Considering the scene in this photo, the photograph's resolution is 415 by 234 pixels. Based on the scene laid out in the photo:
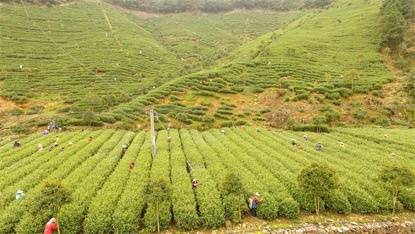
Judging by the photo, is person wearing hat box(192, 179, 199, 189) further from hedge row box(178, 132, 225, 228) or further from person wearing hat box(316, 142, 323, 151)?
person wearing hat box(316, 142, 323, 151)

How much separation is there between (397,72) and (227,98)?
108 feet

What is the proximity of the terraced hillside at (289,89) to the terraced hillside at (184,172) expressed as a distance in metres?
8.09

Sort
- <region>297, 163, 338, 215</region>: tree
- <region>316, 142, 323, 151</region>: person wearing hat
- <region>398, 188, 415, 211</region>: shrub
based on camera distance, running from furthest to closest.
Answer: <region>316, 142, 323, 151</region>: person wearing hat, <region>398, 188, 415, 211</region>: shrub, <region>297, 163, 338, 215</region>: tree

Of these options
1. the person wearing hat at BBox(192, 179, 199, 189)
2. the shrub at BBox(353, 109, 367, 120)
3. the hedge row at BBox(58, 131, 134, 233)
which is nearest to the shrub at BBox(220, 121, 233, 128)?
the hedge row at BBox(58, 131, 134, 233)

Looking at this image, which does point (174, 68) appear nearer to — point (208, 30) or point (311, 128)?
point (208, 30)

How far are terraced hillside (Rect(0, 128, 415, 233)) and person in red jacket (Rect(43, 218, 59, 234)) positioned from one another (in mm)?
466

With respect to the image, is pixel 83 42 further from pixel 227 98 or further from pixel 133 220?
pixel 133 220

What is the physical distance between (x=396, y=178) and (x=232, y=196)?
10025mm

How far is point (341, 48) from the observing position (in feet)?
238

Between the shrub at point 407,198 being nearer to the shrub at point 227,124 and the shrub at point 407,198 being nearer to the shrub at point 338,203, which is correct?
the shrub at point 338,203

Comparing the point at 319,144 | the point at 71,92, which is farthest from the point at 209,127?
the point at 71,92

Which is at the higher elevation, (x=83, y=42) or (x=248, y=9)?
(x=248, y=9)

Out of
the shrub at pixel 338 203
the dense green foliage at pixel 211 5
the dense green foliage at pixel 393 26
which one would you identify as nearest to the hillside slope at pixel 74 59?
the dense green foliage at pixel 211 5

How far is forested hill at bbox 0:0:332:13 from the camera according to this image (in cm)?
12544
